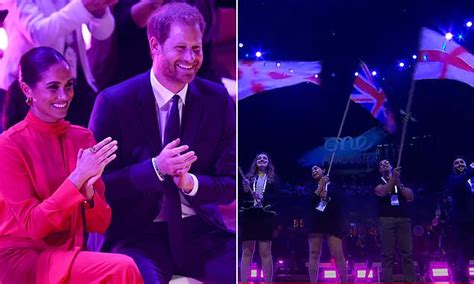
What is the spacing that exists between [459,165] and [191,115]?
2.07 metres

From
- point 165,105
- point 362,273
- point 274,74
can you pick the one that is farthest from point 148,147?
point 362,273

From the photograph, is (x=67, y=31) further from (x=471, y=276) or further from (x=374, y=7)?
(x=471, y=276)

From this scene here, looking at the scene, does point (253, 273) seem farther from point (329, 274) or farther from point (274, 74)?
point (274, 74)

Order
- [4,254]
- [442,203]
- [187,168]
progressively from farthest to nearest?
[442,203] < [187,168] < [4,254]

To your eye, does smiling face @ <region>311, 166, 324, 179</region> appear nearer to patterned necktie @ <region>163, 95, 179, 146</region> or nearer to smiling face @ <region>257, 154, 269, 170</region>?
smiling face @ <region>257, 154, 269, 170</region>

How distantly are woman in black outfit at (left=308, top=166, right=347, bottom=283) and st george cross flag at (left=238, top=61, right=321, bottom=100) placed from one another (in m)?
0.81

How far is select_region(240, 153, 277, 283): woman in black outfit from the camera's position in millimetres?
4223

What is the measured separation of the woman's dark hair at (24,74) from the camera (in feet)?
12.1

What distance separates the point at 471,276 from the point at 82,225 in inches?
115

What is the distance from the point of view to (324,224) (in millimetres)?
4258

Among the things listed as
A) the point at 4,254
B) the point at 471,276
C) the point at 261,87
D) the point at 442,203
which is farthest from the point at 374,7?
the point at 4,254

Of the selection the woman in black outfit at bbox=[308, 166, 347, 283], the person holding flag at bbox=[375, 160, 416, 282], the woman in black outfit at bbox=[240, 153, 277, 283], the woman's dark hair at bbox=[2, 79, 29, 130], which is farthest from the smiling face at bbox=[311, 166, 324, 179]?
the woman's dark hair at bbox=[2, 79, 29, 130]

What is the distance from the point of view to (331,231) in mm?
4254

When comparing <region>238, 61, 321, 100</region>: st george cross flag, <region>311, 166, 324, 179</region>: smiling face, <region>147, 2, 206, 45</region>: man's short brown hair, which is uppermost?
<region>147, 2, 206, 45</region>: man's short brown hair
